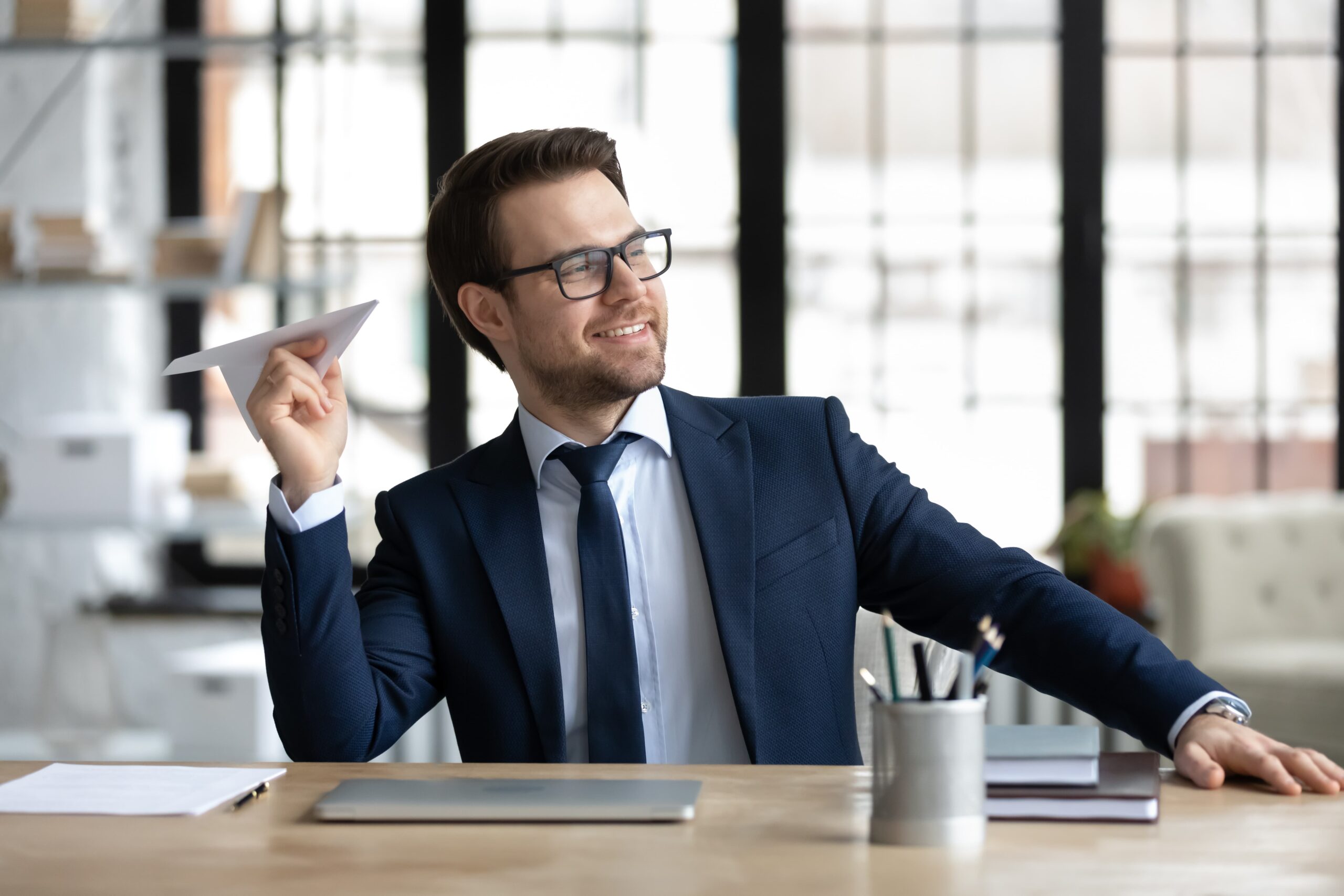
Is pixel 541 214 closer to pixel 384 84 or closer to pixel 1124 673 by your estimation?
pixel 1124 673

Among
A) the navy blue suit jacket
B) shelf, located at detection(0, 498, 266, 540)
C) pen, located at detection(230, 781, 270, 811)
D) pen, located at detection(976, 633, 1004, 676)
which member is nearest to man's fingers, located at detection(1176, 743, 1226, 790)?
the navy blue suit jacket

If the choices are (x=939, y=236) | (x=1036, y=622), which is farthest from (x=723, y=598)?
(x=939, y=236)

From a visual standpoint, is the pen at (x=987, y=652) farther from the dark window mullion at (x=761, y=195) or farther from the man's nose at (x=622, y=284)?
the dark window mullion at (x=761, y=195)

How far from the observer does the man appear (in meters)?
1.33

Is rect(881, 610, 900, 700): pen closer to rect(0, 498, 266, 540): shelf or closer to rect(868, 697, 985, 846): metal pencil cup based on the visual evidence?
rect(868, 697, 985, 846): metal pencil cup

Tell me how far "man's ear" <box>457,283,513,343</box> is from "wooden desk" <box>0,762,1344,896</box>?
0.75 metres

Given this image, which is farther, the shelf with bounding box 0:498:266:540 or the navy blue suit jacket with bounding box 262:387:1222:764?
the shelf with bounding box 0:498:266:540

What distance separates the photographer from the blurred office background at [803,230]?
151 inches

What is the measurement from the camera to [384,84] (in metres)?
3.95

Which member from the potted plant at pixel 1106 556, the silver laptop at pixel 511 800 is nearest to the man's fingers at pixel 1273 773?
the silver laptop at pixel 511 800

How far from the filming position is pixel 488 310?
1682mm

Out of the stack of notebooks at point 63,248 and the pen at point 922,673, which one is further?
the stack of notebooks at point 63,248

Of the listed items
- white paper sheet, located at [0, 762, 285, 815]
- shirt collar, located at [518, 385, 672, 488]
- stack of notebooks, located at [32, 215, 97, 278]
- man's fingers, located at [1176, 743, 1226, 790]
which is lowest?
white paper sheet, located at [0, 762, 285, 815]

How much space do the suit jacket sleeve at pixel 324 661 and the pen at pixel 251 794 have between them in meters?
0.21
